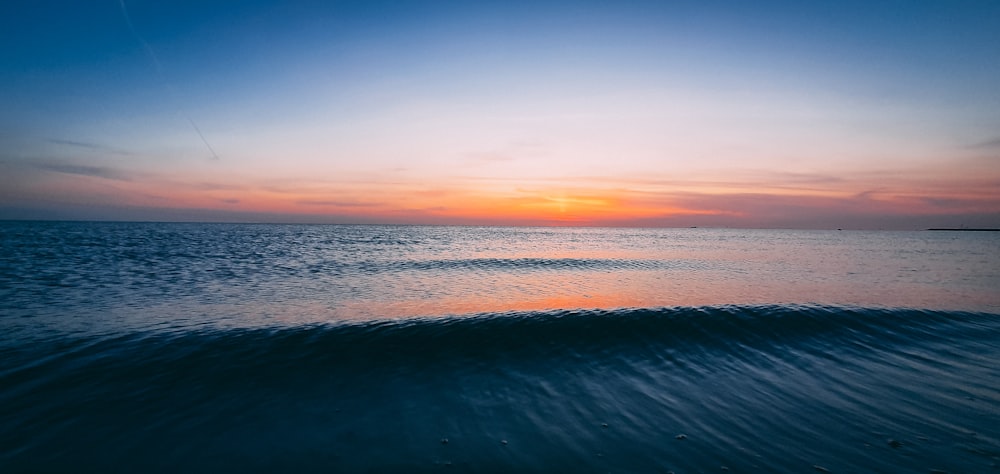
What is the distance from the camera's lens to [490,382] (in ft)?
28.1

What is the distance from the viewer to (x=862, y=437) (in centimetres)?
614

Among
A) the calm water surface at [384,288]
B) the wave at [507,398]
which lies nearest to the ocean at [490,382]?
the wave at [507,398]

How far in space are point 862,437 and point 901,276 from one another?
29047 mm

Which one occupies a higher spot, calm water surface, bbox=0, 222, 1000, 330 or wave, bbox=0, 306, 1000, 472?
calm water surface, bbox=0, 222, 1000, 330

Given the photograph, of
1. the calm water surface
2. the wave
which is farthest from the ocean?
the calm water surface

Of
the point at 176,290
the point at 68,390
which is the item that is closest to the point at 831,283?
the point at 68,390

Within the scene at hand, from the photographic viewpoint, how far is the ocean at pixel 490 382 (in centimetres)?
573

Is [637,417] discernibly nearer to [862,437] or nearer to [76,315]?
[862,437]

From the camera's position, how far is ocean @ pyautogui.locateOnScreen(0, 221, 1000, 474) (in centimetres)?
573

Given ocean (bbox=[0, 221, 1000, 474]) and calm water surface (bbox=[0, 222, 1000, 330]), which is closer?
ocean (bbox=[0, 221, 1000, 474])

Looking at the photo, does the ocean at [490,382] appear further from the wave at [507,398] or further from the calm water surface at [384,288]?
the calm water surface at [384,288]

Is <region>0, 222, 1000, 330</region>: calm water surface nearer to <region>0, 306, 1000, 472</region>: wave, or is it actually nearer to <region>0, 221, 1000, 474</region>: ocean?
<region>0, 221, 1000, 474</region>: ocean

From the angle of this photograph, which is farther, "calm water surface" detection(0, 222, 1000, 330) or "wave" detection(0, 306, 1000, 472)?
"calm water surface" detection(0, 222, 1000, 330)

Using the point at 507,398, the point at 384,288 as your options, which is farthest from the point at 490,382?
the point at 384,288
